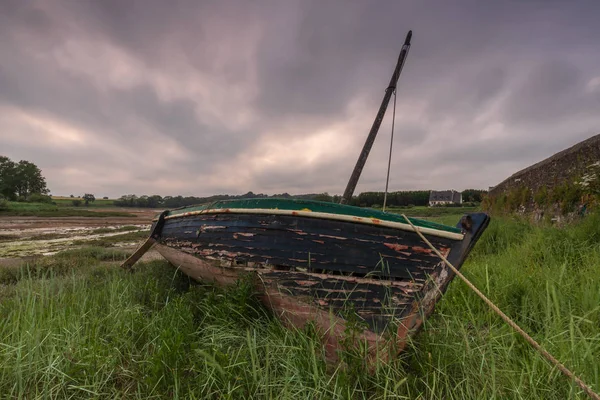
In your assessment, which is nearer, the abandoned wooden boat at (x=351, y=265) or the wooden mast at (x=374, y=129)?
the abandoned wooden boat at (x=351, y=265)

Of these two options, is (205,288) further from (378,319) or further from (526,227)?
(526,227)

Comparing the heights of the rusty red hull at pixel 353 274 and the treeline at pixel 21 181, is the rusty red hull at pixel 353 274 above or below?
below

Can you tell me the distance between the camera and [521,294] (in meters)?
3.79

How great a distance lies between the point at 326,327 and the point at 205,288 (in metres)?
2.20

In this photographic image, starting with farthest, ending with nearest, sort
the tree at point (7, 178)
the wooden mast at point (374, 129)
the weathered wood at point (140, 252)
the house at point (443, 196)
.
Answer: the tree at point (7, 178), the house at point (443, 196), the weathered wood at point (140, 252), the wooden mast at point (374, 129)

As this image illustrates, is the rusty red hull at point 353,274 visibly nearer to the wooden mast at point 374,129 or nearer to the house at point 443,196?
the wooden mast at point 374,129

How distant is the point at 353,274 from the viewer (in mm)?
2689

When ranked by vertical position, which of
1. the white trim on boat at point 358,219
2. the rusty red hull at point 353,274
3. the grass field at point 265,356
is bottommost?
the grass field at point 265,356

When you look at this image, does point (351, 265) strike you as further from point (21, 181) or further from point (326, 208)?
point (21, 181)

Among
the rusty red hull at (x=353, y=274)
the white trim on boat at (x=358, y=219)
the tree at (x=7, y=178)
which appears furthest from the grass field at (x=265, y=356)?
the tree at (x=7, y=178)

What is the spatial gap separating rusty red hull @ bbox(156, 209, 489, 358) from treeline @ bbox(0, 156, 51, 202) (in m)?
80.2

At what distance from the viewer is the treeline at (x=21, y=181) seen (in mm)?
61031

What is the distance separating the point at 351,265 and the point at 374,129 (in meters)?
3.86

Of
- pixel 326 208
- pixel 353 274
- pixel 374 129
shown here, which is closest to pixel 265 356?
pixel 353 274
